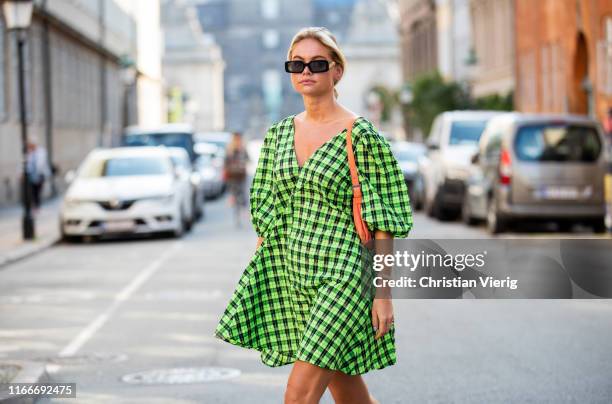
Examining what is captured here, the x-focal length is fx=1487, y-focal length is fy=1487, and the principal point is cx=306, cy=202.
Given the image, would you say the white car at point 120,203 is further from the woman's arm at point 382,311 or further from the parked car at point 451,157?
the woman's arm at point 382,311

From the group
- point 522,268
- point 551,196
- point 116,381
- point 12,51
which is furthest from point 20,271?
point 12,51

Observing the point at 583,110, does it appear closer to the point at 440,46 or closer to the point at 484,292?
the point at 484,292

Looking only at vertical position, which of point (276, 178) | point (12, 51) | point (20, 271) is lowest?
point (20, 271)

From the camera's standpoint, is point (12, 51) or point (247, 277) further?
point (12, 51)

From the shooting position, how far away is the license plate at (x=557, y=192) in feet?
68.8

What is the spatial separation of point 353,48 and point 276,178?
528 feet

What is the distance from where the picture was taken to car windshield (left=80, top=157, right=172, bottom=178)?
2428 cm

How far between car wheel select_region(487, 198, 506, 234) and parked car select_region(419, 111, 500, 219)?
11.0ft

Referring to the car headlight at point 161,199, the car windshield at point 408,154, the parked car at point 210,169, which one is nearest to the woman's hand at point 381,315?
the car headlight at point 161,199

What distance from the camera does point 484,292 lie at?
221 inches

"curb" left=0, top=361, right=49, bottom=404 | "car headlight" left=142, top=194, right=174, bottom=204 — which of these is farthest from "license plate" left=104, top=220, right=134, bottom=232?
"curb" left=0, top=361, right=49, bottom=404

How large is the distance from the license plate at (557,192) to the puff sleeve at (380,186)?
16000 millimetres

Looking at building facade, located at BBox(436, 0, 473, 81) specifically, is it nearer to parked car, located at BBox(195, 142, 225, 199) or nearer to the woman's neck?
parked car, located at BBox(195, 142, 225, 199)

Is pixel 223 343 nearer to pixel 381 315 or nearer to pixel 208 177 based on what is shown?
pixel 381 315
